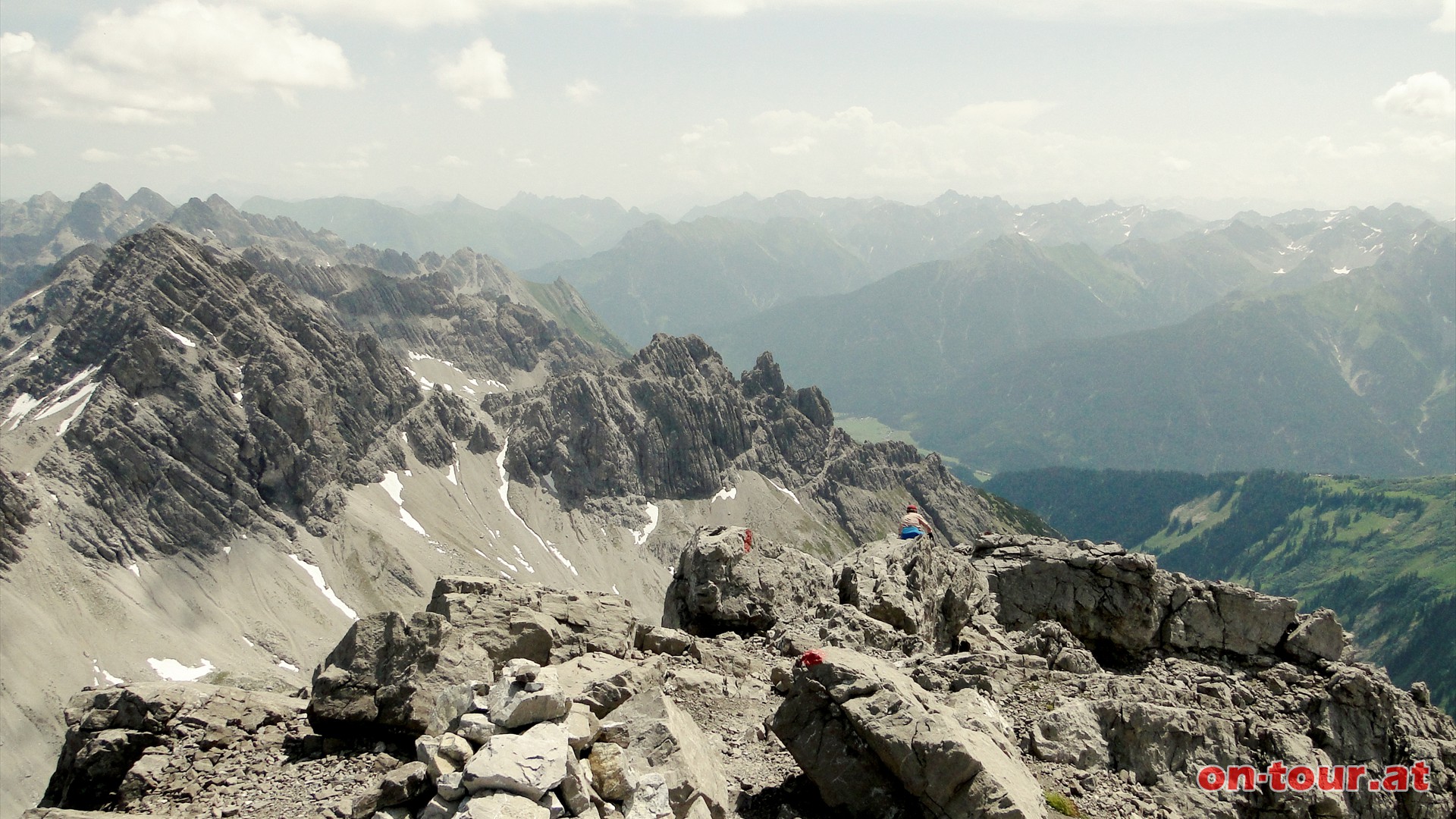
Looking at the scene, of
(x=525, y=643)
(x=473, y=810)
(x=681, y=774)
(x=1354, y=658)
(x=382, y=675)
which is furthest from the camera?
(x=1354, y=658)

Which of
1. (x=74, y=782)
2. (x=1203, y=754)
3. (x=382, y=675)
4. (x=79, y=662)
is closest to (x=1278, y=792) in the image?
(x=1203, y=754)

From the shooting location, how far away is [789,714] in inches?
848

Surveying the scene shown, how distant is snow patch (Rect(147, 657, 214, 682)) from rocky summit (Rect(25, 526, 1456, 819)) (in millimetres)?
149185

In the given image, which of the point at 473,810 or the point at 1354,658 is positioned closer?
the point at 473,810

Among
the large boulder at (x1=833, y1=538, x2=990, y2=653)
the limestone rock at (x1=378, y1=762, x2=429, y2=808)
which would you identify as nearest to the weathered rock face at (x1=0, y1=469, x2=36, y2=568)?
the large boulder at (x1=833, y1=538, x2=990, y2=653)

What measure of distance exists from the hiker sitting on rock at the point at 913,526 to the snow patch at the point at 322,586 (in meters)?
170

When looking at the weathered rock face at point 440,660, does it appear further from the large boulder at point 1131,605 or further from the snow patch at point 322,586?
the snow patch at point 322,586

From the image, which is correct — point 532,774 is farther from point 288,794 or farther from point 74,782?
point 74,782

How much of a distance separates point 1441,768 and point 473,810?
1349 inches

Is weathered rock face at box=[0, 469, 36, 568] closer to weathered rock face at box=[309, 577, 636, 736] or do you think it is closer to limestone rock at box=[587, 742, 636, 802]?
weathered rock face at box=[309, 577, 636, 736]

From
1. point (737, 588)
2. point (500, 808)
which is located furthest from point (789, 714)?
point (737, 588)

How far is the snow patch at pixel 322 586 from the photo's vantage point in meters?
186

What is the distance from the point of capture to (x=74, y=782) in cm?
1970

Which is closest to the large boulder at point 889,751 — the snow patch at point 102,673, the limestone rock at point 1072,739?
the limestone rock at point 1072,739
